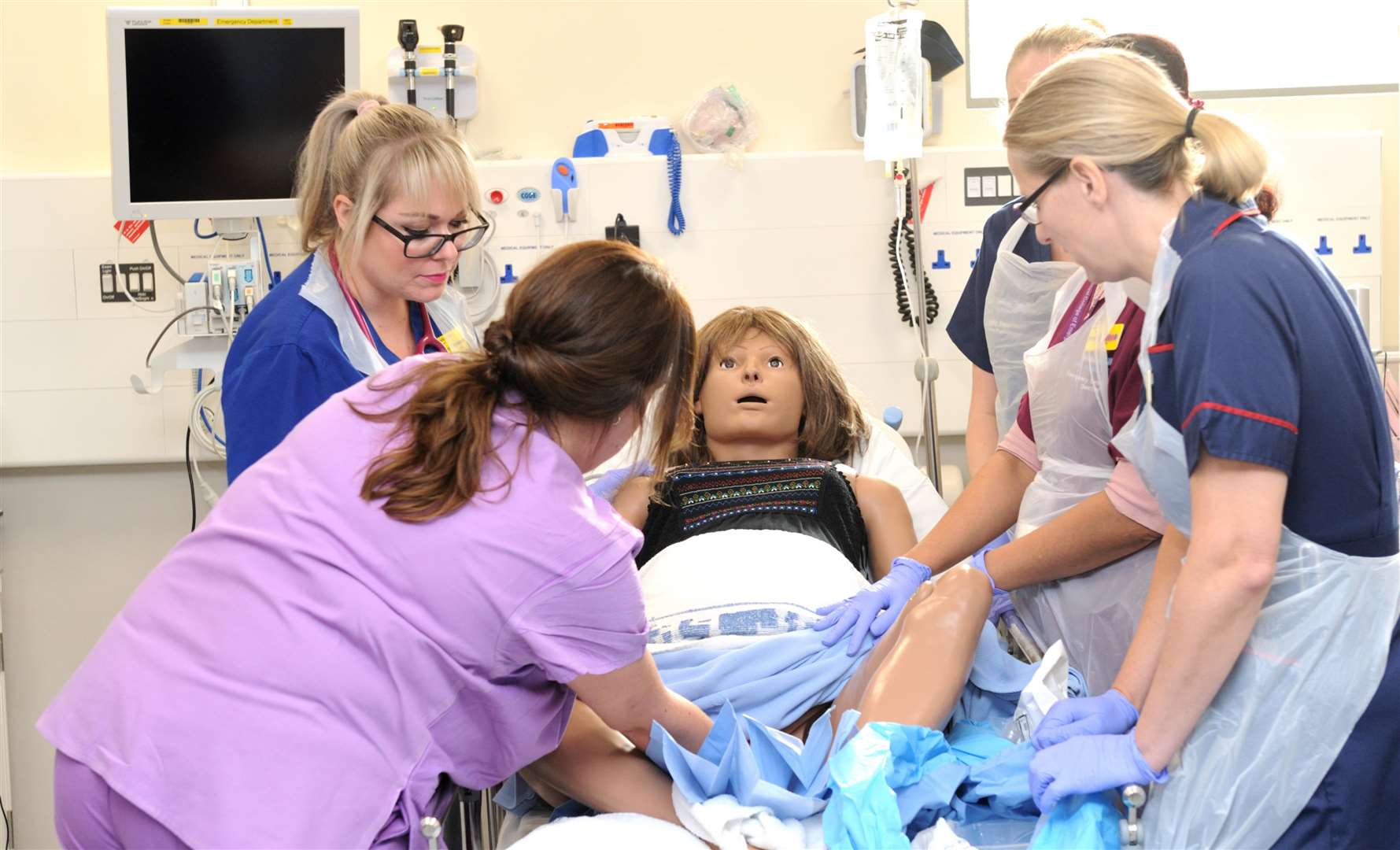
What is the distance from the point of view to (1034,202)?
5.24 ft

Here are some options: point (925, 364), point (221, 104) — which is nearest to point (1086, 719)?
point (925, 364)

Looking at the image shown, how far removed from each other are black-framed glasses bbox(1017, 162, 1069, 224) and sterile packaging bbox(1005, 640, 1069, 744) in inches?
23.2

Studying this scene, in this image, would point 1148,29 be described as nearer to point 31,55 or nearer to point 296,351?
point 296,351

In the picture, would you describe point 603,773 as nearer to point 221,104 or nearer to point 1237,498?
point 1237,498

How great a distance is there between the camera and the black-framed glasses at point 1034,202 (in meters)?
1.54

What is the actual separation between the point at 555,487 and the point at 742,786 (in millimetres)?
451

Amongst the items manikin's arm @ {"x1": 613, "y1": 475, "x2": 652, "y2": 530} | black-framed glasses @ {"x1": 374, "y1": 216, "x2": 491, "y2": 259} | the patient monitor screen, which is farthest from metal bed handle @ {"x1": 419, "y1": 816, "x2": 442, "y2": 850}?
the patient monitor screen

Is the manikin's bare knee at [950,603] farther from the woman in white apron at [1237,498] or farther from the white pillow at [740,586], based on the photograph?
the woman in white apron at [1237,498]

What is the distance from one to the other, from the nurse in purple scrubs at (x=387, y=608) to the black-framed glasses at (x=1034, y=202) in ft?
1.51

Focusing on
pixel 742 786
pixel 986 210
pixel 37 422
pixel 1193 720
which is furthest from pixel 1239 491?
pixel 37 422

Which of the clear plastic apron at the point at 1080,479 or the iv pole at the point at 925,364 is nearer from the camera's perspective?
the clear plastic apron at the point at 1080,479

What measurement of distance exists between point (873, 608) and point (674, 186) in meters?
1.65

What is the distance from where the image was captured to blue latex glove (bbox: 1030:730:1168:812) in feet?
4.69

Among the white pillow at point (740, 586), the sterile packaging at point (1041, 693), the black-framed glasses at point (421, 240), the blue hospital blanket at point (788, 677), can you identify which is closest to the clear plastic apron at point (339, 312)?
the black-framed glasses at point (421, 240)
